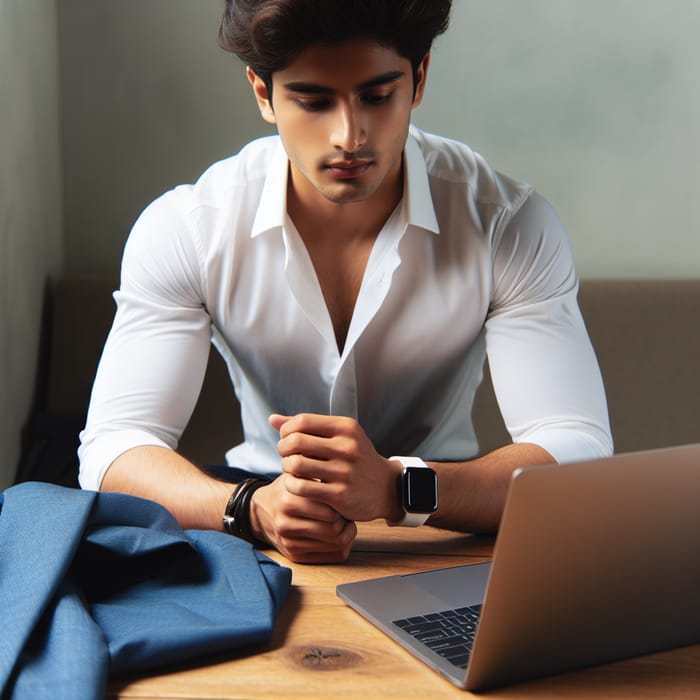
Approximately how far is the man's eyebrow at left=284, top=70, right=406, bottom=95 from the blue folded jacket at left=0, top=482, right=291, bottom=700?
2.36 ft

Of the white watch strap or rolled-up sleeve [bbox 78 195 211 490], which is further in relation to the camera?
rolled-up sleeve [bbox 78 195 211 490]

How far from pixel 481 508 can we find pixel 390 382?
535 millimetres

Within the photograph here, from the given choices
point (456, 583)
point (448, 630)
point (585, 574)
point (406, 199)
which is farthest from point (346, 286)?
point (585, 574)

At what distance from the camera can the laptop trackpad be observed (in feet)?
2.92

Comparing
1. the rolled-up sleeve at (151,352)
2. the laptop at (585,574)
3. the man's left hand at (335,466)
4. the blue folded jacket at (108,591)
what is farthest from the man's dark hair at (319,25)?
the laptop at (585,574)

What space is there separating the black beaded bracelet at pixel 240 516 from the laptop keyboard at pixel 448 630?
0.35 metres

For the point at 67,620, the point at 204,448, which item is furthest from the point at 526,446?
the point at 204,448

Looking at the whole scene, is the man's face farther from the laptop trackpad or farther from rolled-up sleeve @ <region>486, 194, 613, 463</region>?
the laptop trackpad

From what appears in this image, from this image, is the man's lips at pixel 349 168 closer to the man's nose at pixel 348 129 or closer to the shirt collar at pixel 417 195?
the man's nose at pixel 348 129

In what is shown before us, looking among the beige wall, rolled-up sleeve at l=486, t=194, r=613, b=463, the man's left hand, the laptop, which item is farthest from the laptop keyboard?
the beige wall

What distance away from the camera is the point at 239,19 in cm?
146

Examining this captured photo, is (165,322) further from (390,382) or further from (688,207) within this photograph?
(688,207)

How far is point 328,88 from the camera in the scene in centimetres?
138

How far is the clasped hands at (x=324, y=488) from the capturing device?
1.05m
